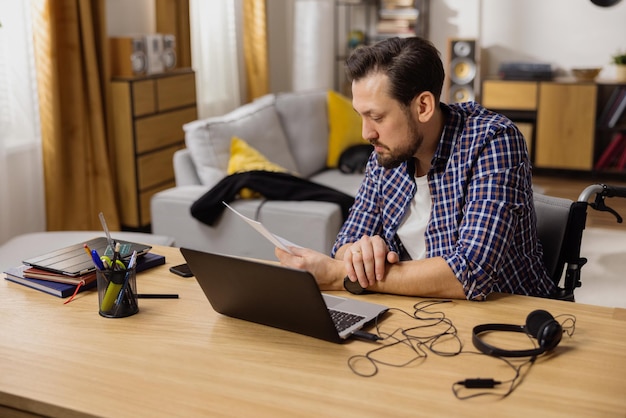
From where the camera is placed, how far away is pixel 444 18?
6469mm

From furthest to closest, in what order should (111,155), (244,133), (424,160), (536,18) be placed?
1. (536,18)
2. (111,155)
3. (244,133)
4. (424,160)

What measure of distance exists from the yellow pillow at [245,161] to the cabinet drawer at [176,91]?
3.64ft

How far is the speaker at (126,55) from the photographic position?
4387 mm

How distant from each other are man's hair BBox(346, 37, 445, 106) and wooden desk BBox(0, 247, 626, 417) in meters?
0.48

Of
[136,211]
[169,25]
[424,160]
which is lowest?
[136,211]

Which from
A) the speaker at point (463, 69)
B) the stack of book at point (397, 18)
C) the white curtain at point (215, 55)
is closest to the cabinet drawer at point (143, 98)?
the white curtain at point (215, 55)

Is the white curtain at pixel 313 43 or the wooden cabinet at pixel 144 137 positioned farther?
the white curtain at pixel 313 43

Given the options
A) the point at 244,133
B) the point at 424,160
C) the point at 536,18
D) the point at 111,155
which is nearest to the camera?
the point at 424,160

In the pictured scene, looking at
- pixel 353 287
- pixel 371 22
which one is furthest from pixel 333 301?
pixel 371 22

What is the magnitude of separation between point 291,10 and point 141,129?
9.35 ft

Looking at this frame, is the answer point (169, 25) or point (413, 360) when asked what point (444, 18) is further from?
point (413, 360)

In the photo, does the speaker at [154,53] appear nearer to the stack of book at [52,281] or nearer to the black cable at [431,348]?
the stack of book at [52,281]

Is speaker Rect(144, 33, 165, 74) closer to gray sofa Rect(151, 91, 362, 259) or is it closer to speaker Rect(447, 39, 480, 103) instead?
gray sofa Rect(151, 91, 362, 259)

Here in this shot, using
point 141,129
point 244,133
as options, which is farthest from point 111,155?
point 244,133
